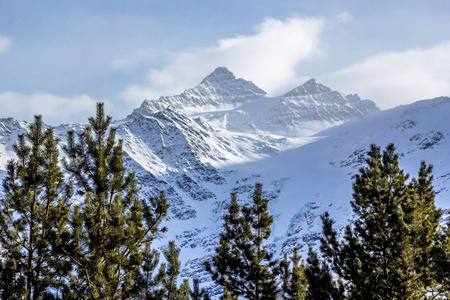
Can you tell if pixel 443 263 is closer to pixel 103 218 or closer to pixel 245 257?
pixel 245 257

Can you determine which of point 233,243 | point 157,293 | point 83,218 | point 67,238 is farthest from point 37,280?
point 233,243

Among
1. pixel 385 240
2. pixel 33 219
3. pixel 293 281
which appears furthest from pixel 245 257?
pixel 33 219

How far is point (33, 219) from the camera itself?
11.5 metres

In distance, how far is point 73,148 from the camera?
11602mm

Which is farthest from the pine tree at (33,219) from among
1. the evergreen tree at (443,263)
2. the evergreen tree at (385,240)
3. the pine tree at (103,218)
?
the evergreen tree at (443,263)

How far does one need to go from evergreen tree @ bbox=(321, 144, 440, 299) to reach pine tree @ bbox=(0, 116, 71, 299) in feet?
30.2

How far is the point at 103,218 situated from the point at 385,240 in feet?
28.5

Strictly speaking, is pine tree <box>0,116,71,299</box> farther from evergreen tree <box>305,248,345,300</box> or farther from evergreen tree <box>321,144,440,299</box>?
evergreen tree <box>305,248,345,300</box>

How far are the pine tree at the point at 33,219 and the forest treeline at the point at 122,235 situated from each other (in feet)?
0.09

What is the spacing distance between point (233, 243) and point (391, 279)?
5.39m

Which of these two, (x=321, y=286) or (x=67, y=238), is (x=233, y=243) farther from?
(x=67, y=238)

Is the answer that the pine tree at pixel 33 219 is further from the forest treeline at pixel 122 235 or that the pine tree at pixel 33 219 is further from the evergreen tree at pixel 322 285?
the evergreen tree at pixel 322 285

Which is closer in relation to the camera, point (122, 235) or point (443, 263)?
point (122, 235)

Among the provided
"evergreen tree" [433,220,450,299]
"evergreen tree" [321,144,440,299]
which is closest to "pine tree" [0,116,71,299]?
"evergreen tree" [321,144,440,299]
